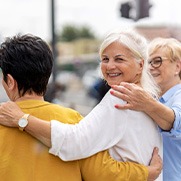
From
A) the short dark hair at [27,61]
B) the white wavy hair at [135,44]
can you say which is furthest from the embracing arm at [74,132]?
the white wavy hair at [135,44]

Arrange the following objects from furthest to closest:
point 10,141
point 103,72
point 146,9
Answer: point 146,9, point 103,72, point 10,141

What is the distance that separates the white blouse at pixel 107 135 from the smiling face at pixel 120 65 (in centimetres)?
14

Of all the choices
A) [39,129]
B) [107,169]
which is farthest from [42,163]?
[107,169]

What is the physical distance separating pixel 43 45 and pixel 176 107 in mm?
791

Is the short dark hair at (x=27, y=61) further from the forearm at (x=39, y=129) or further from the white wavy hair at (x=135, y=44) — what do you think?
the white wavy hair at (x=135, y=44)

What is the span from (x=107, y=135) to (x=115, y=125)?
60 millimetres

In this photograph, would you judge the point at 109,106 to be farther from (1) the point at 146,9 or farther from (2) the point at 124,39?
(1) the point at 146,9

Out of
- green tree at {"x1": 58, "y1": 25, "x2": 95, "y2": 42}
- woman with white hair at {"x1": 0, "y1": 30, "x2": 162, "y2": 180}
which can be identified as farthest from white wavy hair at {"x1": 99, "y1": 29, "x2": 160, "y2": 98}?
green tree at {"x1": 58, "y1": 25, "x2": 95, "y2": 42}

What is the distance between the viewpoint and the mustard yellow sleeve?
2.23 metres

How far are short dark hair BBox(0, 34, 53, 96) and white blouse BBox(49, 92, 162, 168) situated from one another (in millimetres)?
215

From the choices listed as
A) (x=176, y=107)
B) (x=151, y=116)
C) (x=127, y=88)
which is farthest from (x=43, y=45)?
(x=176, y=107)

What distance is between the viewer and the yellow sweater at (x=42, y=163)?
7.25 feet

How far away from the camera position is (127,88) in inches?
89.3

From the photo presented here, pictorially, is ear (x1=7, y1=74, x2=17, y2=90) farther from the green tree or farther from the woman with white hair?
the green tree
